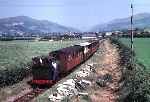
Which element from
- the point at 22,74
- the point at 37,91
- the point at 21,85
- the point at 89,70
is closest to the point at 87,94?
the point at 37,91

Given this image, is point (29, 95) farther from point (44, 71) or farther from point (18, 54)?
point (18, 54)

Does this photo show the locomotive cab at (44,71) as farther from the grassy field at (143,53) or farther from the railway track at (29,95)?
the grassy field at (143,53)

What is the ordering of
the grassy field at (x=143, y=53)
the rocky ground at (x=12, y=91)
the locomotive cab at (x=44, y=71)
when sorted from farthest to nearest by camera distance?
the grassy field at (x=143, y=53) → the locomotive cab at (x=44, y=71) → the rocky ground at (x=12, y=91)

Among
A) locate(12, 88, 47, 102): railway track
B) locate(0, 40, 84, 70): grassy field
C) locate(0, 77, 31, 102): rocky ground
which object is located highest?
locate(12, 88, 47, 102): railway track

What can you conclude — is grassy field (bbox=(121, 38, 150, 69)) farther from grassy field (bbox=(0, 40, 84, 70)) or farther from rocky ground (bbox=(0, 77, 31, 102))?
grassy field (bbox=(0, 40, 84, 70))

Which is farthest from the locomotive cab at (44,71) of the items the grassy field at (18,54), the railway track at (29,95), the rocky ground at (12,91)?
the grassy field at (18,54)

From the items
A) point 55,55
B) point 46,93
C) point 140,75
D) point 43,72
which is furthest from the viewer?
point 55,55

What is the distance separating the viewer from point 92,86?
128 ft

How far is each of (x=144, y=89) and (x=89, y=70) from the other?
90.4 ft

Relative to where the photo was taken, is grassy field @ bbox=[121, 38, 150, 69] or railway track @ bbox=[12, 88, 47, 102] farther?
grassy field @ bbox=[121, 38, 150, 69]

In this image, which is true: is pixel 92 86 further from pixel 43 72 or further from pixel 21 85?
pixel 21 85

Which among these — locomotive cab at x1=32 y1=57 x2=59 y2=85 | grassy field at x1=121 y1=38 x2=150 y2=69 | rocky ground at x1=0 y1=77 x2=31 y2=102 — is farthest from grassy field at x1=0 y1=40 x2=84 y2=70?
grassy field at x1=121 y1=38 x2=150 y2=69

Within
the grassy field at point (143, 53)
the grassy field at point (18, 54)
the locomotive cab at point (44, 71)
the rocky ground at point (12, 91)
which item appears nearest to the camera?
the rocky ground at point (12, 91)

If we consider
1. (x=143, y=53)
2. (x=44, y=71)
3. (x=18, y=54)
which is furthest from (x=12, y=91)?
(x=18, y=54)
